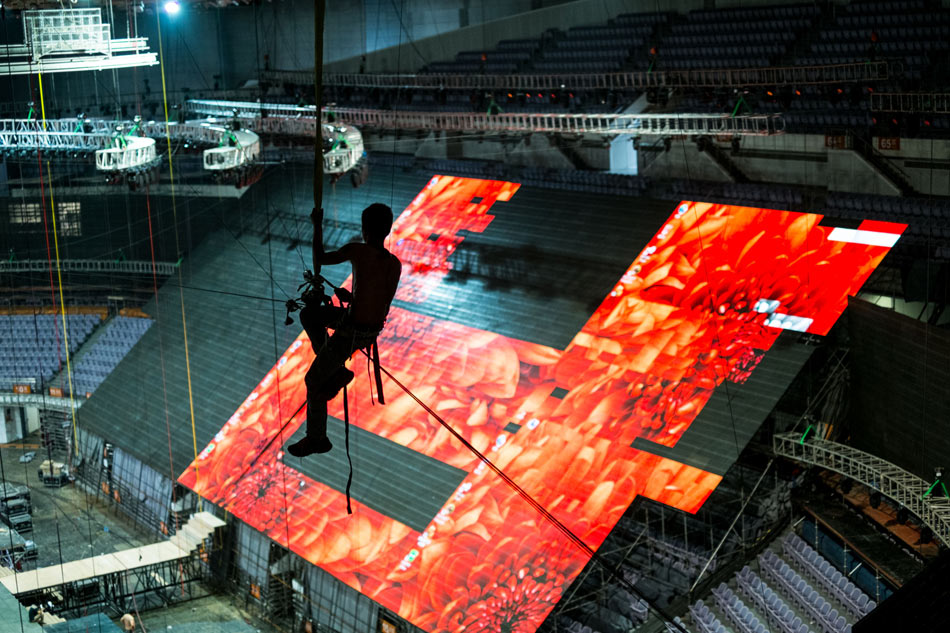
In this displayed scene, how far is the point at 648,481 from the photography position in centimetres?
1265

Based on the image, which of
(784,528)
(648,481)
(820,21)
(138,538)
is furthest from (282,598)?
(820,21)

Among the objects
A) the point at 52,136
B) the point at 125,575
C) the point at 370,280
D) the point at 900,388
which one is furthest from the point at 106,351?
the point at 370,280

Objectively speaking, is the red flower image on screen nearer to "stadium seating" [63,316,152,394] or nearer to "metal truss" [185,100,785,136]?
"metal truss" [185,100,785,136]

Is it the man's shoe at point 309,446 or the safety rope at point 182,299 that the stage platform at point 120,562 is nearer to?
the safety rope at point 182,299

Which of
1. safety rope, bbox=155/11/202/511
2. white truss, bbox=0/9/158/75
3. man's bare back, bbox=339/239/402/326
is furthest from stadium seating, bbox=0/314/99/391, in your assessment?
man's bare back, bbox=339/239/402/326

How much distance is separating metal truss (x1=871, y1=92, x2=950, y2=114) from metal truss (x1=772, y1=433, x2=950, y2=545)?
13.5ft

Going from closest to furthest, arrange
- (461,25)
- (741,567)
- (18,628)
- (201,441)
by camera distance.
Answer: (18,628) → (741,567) → (201,441) → (461,25)

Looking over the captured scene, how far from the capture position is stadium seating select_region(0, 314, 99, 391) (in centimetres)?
1873

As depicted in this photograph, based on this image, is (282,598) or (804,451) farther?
(282,598)

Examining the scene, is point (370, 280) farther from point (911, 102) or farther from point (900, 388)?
point (911, 102)

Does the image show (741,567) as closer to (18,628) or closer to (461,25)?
(18,628)

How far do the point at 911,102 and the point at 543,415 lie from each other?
553cm

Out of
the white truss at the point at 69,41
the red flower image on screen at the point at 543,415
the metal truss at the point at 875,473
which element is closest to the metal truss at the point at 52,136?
the white truss at the point at 69,41

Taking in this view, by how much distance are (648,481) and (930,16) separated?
7.06 meters
